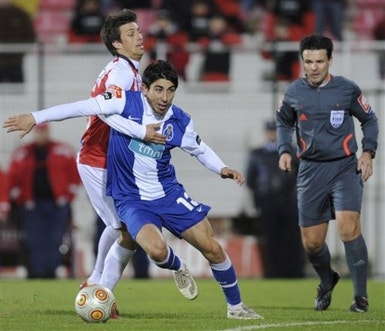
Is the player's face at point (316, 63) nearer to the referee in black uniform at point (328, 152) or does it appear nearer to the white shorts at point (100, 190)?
the referee in black uniform at point (328, 152)

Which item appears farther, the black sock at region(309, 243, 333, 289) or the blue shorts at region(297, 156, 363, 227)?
the black sock at region(309, 243, 333, 289)

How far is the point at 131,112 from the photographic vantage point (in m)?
10.1

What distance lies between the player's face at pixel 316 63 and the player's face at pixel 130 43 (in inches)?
57.4

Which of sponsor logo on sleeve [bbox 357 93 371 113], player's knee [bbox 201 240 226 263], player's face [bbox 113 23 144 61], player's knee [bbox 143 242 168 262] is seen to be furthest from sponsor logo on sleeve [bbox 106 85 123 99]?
sponsor logo on sleeve [bbox 357 93 371 113]

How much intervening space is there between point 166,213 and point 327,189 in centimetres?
193

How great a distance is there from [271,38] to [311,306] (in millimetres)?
9444

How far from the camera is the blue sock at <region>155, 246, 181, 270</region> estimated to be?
9953 mm

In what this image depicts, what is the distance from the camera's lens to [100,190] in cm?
1091

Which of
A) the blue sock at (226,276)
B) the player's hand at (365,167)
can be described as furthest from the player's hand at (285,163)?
the blue sock at (226,276)

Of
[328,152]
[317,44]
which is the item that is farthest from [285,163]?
[317,44]

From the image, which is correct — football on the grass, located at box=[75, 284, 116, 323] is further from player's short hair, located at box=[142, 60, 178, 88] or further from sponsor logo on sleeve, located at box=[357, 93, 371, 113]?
sponsor logo on sleeve, located at box=[357, 93, 371, 113]

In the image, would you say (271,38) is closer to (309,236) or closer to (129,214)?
(309,236)

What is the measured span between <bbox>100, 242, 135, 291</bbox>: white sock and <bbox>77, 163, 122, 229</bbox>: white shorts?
250 millimetres

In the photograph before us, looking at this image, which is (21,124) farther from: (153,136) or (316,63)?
(316,63)
